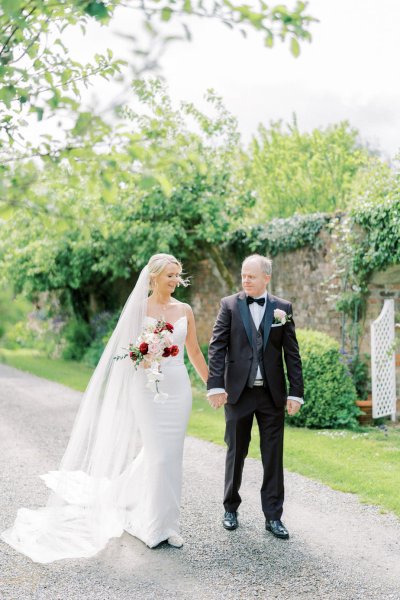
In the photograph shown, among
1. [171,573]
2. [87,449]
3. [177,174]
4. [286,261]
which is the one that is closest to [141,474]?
[87,449]

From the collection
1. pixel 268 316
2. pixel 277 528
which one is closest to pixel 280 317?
pixel 268 316

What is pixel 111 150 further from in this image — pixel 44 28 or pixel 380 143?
pixel 380 143

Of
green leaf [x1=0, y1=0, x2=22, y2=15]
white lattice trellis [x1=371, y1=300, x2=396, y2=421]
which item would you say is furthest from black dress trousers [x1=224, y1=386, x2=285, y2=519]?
white lattice trellis [x1=371, y1=300, x2=396, y2=421]

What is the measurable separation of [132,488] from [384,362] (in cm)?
570

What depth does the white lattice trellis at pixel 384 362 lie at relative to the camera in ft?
31.3

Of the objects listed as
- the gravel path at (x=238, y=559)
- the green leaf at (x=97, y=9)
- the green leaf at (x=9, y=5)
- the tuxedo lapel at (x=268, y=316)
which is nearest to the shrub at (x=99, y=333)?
the gravel path at (x=238, y=559)

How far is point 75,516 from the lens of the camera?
489cm

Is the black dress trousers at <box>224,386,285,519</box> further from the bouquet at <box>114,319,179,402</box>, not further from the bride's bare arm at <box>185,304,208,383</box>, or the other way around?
the bouquet at <box>114,319,179,402</box>

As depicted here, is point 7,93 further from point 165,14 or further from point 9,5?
point 165,14

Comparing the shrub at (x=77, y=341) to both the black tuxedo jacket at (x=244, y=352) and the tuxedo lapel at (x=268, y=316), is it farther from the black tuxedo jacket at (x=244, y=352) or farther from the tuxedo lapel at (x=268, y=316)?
the tuxedo lapel at (x=268, y=316)

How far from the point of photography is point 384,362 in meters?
9.69

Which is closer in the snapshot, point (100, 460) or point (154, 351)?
point (154, 351)

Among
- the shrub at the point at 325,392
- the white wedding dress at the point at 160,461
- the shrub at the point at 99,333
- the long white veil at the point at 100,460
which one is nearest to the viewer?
the white wedding dress at the point at 160,461

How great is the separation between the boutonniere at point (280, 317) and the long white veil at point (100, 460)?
98cm
